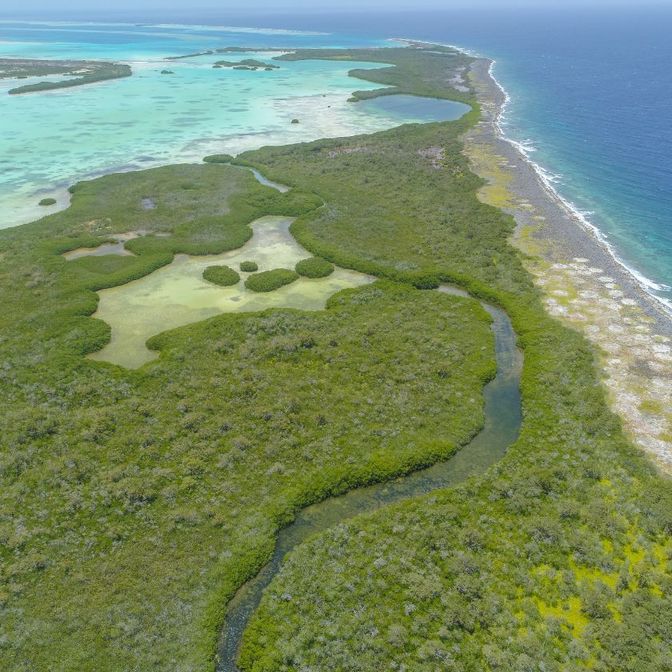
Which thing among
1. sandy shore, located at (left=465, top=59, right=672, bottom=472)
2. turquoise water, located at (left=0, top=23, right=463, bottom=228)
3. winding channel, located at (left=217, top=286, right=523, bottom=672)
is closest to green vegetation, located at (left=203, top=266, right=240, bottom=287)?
winding channel, located at (left=217, top=286, right=523, bottom=672)

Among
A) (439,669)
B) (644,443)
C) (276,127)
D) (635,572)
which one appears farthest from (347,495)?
(276,127)

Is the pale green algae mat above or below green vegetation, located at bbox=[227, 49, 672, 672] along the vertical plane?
below

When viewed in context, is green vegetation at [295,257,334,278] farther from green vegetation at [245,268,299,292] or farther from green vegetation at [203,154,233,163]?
green vegetation at [203,154,233,163]

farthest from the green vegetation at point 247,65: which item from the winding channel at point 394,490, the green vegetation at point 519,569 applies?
the winding channel at point 394,490

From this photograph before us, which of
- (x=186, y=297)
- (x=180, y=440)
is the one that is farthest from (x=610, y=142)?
(x=180, y=440)

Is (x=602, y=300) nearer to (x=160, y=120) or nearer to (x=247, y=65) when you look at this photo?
(x=160, y=120)
